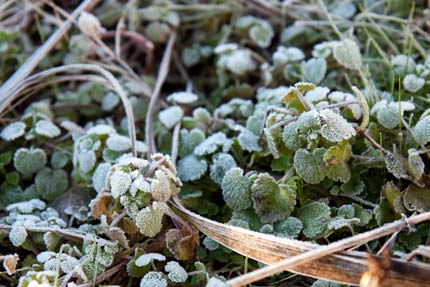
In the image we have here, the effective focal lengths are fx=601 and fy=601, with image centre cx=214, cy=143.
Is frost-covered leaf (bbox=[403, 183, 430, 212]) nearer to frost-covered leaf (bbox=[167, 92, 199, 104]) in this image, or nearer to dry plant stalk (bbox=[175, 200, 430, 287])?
dry plant stalk (bbox=[175, 200, 430, 287])

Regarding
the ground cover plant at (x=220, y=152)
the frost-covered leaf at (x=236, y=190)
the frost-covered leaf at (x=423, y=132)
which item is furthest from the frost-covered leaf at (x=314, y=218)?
the frost-covered leaf at (x=423, y=132)

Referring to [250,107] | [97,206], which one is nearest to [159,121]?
[250,107]

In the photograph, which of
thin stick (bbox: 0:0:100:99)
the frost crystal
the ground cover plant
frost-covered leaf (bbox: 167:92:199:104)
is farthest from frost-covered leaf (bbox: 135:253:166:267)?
thin stick (bbox: 0:0:100:99)

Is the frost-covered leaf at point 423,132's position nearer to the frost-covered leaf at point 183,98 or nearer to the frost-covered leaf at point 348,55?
the frost-covered leaf at point 348,55

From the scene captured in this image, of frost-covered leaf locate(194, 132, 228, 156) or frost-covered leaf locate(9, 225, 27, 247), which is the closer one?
frost-covered leaf locate(9, 225, 27, 247)

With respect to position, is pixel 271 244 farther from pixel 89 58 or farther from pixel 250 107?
pixel 89 58

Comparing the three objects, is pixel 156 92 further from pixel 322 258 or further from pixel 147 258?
pixel 322 258

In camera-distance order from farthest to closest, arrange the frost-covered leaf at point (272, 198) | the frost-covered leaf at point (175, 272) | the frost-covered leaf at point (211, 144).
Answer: the frost-covered leaf at point (211, 144) → the frost-covered leaf at point (272, 198) → the frost-covered leaf at point (175, 272)
